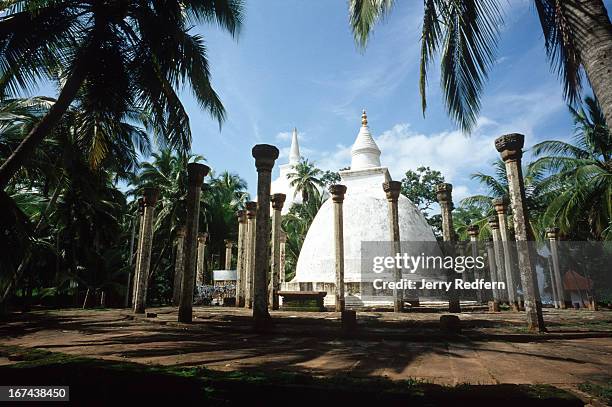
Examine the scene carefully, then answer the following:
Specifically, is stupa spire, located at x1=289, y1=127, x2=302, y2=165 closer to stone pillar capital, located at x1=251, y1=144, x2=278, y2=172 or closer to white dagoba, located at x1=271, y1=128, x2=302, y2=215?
white dagoba, located at x1=271, y1=128, x2=302, y2=215

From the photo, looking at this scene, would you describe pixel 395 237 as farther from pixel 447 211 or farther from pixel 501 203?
pixel 501 203

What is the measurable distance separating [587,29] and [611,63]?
493 mm

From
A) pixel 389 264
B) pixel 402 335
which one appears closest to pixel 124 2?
pixel 402 335

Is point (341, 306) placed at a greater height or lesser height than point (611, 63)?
lesser

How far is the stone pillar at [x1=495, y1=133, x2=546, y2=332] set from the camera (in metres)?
6.26

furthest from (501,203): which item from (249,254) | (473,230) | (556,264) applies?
(249,254)

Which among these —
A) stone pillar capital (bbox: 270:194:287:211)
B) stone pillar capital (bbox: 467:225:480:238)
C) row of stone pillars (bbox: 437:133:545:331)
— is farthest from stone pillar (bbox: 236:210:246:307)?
row of stone pillars (bbox: 437:133:545:331)

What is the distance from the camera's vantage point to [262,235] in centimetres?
720

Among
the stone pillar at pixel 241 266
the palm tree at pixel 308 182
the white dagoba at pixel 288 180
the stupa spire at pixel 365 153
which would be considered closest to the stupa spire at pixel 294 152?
the white dagoba at pixel 288 180

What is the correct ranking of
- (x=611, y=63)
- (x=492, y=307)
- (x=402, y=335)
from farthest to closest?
(x=492, y=307) → (x=402, y=335) → (x=611, y=63)

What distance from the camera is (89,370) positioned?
268 cm

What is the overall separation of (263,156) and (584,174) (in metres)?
14.9

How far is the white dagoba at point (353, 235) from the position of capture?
18.5m

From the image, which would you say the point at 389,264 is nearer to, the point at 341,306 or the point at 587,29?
the point at 341,306
